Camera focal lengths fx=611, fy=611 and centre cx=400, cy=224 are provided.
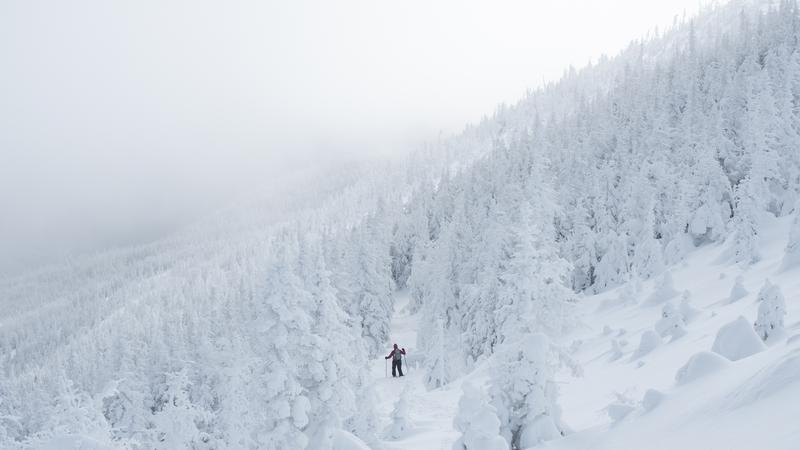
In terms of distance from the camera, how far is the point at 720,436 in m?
7.91

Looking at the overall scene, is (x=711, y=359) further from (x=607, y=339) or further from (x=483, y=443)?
(x=607, y=339)

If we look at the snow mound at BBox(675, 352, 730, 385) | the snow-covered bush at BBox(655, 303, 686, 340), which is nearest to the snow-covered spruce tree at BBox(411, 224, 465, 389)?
the snow-covered bush at BBox(655, 303, 686, 340)

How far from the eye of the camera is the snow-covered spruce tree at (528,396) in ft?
40.1

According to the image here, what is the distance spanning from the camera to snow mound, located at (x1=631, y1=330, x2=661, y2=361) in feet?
63.1

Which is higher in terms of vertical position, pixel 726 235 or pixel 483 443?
pixel 483 443

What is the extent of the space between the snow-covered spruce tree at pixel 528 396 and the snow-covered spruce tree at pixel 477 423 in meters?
0.63

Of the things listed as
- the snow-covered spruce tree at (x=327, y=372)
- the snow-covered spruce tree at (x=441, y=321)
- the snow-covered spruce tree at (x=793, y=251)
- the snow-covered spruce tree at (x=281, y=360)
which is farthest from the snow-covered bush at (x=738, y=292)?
the snow-covered spruce tree at (x=441, y=321)

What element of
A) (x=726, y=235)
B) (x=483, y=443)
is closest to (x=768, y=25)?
(x=726, y=235)

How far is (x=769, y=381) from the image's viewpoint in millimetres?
8477

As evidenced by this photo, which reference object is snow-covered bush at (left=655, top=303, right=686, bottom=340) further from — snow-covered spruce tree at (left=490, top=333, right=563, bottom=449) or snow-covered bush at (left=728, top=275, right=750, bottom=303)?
snow-covered spruce tree at (left=490, top=333, right=563, bottom=449)

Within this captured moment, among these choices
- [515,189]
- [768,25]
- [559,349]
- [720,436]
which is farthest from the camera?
[768,25]

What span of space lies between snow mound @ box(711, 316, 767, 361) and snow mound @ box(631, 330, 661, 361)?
255 inches

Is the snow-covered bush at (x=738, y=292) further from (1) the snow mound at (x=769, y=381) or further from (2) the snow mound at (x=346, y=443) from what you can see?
(2) the snow mound at (x=346, y=443)

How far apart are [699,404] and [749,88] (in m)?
50.0
